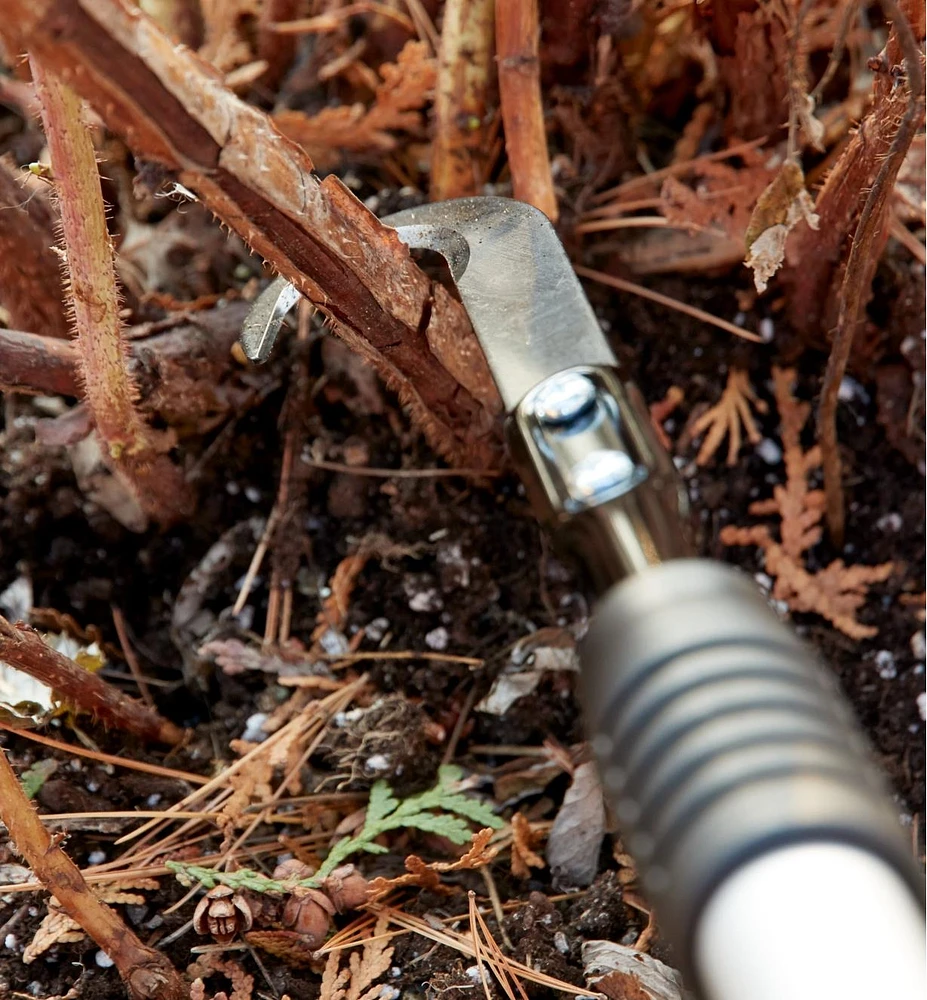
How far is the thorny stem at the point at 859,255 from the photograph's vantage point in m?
0.97

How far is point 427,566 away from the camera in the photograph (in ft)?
4.79

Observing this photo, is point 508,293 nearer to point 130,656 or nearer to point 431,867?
point 431,867

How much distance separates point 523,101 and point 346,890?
1063 mm

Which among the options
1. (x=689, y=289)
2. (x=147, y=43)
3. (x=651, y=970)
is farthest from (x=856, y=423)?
(x=147, y=43)

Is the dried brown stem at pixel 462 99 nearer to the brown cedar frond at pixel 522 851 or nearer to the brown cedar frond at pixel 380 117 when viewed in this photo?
the brown cedar frond at pixel 380 117

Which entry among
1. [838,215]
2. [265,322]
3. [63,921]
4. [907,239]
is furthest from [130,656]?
[907,239]

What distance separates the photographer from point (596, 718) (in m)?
0.66

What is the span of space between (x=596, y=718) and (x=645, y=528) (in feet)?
0.52

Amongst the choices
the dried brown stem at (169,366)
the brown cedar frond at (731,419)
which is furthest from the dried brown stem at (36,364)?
the brown cedar frond at (731,419)

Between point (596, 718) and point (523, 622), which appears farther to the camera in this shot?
point (523, 622)

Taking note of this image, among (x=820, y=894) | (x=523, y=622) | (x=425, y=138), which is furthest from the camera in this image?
(x=425, y=138)

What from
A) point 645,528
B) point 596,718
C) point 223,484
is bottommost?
point 596,718

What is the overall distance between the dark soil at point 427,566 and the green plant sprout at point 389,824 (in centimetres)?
4

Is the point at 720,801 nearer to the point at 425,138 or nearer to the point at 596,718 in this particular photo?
the point at 596,718
